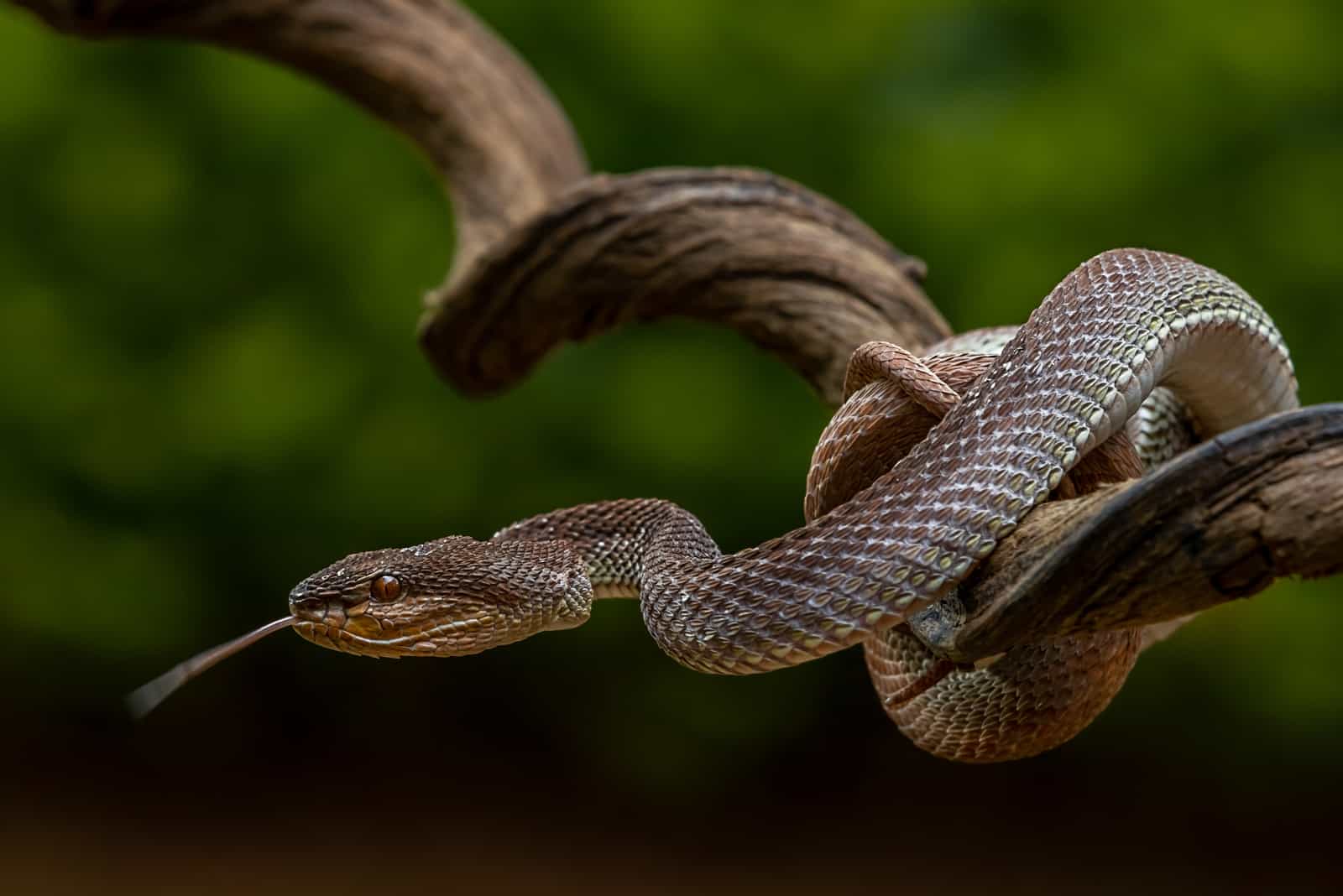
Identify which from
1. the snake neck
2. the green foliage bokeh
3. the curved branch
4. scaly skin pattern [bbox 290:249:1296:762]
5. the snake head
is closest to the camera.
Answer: scaly skin pattern [bbox 290:249:1296:762]

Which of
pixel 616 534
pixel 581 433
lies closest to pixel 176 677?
pixel 616 534

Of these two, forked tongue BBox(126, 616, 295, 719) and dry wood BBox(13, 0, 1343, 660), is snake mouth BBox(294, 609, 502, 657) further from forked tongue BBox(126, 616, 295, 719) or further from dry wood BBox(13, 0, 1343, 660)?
dry wood BBox(13, 0, 1343, 660)

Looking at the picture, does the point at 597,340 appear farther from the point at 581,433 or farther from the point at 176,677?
the point at 176,677

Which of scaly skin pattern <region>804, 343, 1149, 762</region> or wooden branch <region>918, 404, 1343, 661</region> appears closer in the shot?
wooden branch <region>918, 404, 1343, 661</region>

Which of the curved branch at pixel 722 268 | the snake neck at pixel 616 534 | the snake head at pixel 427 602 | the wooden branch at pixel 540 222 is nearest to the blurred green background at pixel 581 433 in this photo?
the wooden branch at pixel 540 222

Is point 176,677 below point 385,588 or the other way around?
below

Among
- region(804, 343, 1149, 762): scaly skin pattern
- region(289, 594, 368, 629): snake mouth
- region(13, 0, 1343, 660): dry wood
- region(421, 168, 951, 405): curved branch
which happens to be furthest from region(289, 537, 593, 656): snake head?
region(421, 168, 951, 405): curved branch

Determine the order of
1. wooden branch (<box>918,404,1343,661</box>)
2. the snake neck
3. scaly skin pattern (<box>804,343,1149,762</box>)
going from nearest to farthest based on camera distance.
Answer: wooden branch (<box>918,404,1343,661</box>) < scaly skin pattern (<box>804,343,1149,762</box>) < the snake neck

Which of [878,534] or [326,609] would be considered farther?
[326,609]
